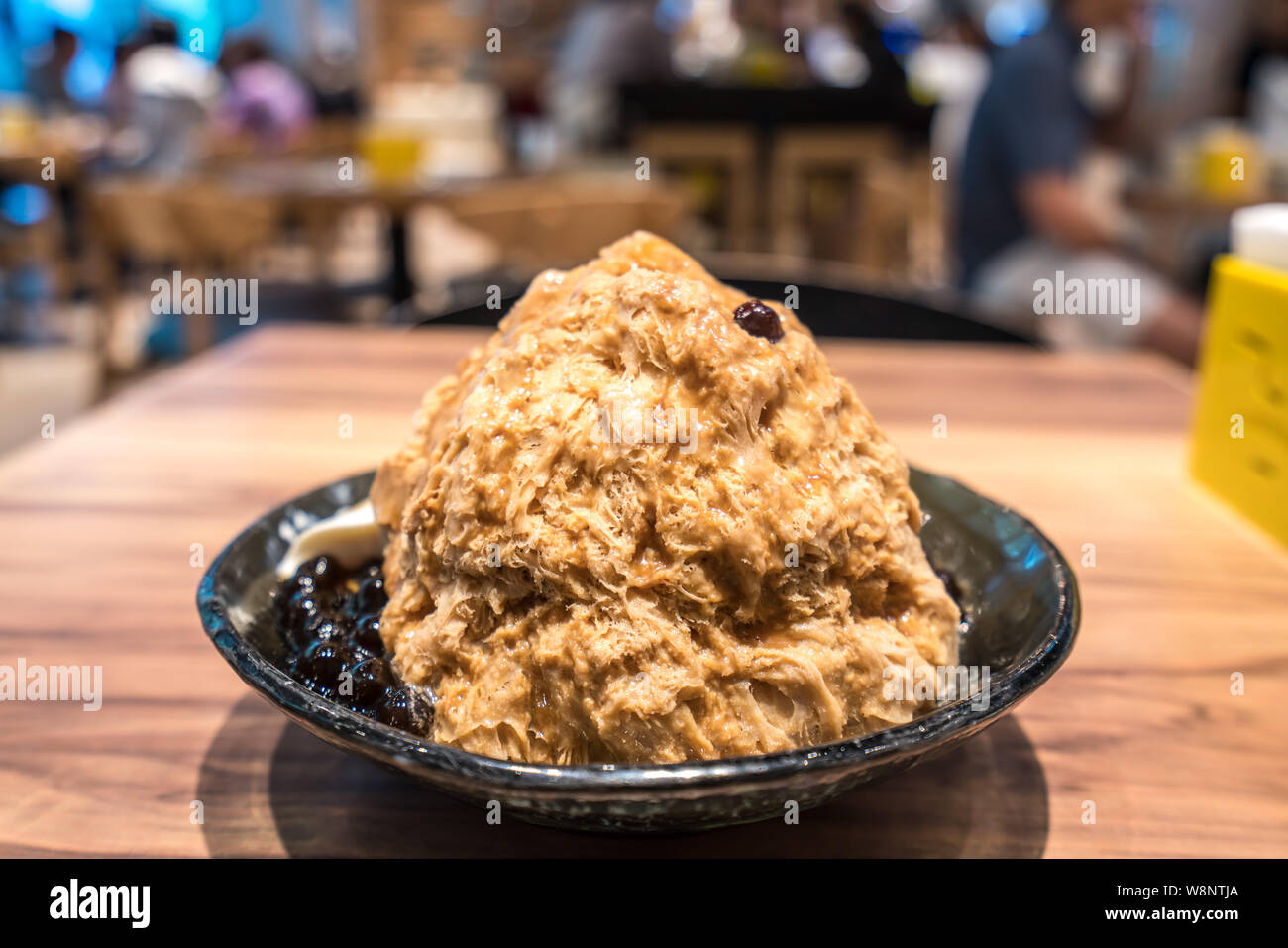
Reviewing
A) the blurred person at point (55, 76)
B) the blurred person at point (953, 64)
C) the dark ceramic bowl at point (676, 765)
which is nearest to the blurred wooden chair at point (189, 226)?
the dark ceramic bowl at point (676, 765)

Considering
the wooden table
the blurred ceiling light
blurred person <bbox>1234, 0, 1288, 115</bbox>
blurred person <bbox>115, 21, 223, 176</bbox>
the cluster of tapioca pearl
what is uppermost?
the blurred ceiling light

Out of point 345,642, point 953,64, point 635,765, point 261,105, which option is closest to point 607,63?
point 261,105

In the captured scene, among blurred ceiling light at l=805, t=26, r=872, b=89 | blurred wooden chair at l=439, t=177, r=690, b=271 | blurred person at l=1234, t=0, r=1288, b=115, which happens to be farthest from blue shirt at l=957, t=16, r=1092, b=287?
blurred ceiling light at l=805, t=26, r=872, b=89

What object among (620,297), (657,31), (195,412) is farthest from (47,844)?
(657,31)

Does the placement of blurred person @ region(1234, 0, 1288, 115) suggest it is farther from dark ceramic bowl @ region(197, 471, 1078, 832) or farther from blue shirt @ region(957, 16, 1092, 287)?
dark ceramic bowl @ region(197, 471, 1078, 832)

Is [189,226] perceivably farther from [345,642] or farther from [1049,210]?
[345,642]
